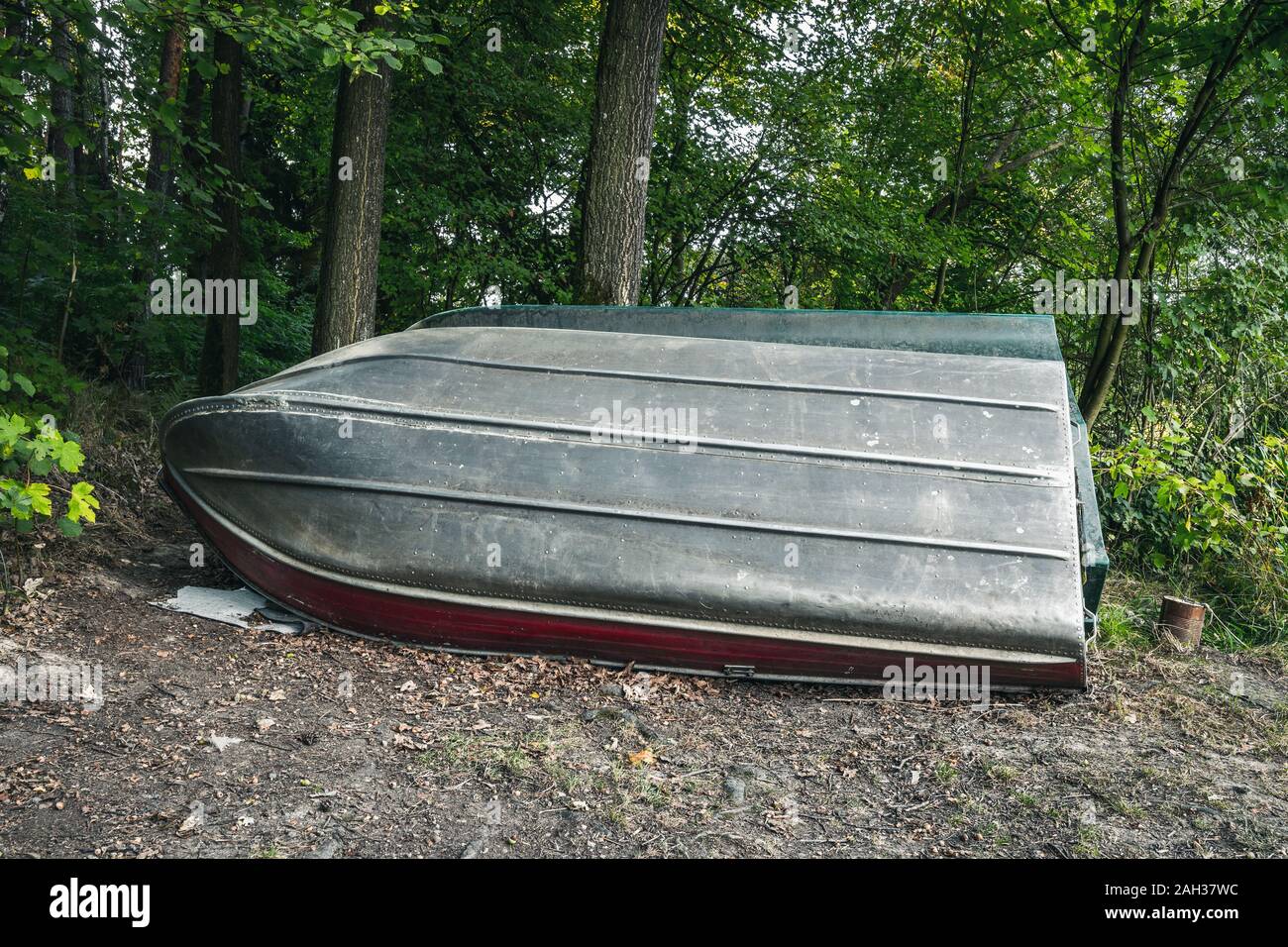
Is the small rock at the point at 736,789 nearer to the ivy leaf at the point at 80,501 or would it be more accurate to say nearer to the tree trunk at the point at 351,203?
the ivy leaf at the point at 80,501

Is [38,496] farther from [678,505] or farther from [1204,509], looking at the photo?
[1204,509]

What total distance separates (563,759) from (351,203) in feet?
13.9

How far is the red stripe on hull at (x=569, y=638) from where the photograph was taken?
11.3ft

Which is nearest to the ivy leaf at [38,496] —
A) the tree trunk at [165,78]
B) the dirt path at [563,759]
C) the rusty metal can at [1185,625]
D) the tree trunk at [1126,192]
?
the dirt path at [563,759]

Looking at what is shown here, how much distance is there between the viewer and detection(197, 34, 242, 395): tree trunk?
693 cm

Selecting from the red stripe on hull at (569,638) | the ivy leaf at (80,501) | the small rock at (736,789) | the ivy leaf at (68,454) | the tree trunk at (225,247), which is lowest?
the small rock at (736,789)

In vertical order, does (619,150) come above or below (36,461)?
above

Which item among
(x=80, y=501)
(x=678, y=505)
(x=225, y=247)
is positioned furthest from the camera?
(x=225, y=247)

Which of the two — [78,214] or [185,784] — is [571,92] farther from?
[185,784]

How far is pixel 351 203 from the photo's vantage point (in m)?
5.87

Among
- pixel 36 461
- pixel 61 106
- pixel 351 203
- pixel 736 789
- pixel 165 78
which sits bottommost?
pixel 736 789

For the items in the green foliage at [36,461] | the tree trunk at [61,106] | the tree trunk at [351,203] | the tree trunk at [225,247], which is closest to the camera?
the green foliage at [36,461]

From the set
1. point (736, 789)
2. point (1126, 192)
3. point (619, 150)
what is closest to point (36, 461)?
point (736, 789)

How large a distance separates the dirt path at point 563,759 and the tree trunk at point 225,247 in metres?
3.46
